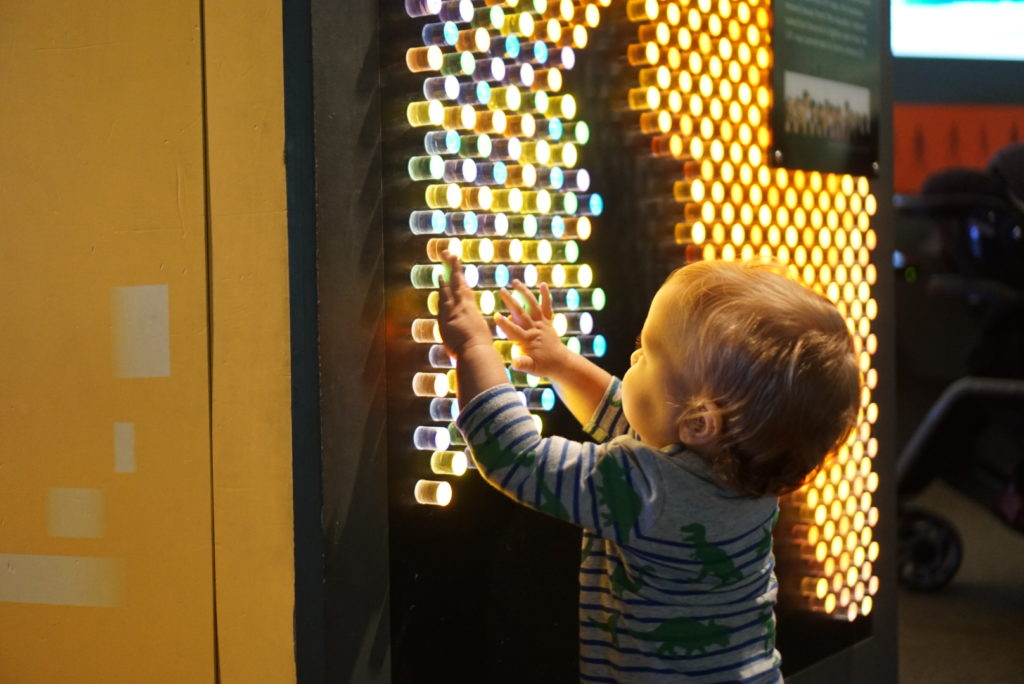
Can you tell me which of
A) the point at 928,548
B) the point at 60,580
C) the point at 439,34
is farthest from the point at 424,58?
the point at 928,548

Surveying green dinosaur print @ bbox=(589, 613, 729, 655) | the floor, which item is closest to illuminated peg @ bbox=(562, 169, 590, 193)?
green dinosaur print @ bbox=(589, 613, 729, 655)

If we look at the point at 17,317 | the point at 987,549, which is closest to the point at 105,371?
the point at 17,317

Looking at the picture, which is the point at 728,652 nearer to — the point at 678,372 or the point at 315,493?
the point at 678,372

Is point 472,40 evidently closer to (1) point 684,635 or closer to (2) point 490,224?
(2) point 490,224

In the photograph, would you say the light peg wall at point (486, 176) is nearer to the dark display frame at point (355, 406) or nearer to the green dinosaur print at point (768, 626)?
the dark display frame at point (355, 406)

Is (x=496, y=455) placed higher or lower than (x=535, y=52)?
lower

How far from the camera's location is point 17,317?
114 centimetres

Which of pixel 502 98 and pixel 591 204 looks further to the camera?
pixel 591 204

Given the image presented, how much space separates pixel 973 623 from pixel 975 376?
0.86 m

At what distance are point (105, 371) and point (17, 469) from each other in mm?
148

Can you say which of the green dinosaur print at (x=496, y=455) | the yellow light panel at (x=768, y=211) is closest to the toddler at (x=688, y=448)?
the green dinosaur print at (x=496, y=455)

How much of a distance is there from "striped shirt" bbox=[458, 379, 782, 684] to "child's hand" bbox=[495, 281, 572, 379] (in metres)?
0.09

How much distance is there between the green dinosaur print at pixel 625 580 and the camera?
41.3 inches

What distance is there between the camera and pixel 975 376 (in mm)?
3301
